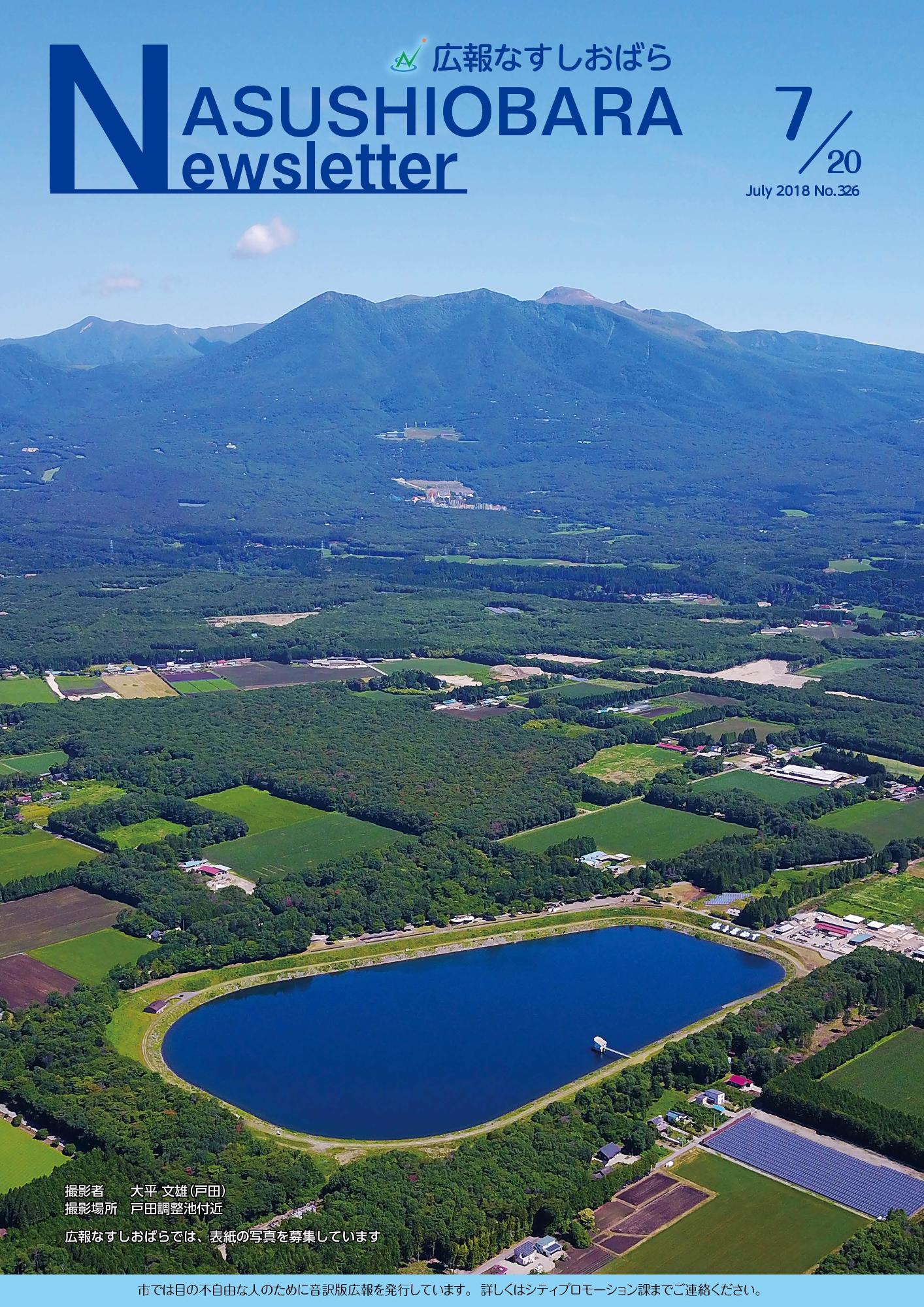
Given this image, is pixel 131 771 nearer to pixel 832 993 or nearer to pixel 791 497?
pixel 832 993

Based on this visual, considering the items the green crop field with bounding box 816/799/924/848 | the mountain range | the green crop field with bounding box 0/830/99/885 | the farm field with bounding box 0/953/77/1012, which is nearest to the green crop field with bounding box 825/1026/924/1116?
the green crop field with bounding box 816/799/924/848

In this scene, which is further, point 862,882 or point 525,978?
point 862,882

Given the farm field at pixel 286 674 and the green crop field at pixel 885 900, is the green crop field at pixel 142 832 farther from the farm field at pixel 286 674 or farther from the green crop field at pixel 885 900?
the farm field at pixel 286 674

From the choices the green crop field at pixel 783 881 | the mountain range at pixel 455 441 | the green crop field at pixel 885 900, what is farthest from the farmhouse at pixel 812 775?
the mountain range at pixel 455 441

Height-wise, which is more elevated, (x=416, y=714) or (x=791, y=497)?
(x=791, y=497)

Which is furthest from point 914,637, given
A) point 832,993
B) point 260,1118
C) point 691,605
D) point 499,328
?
point 499,328
